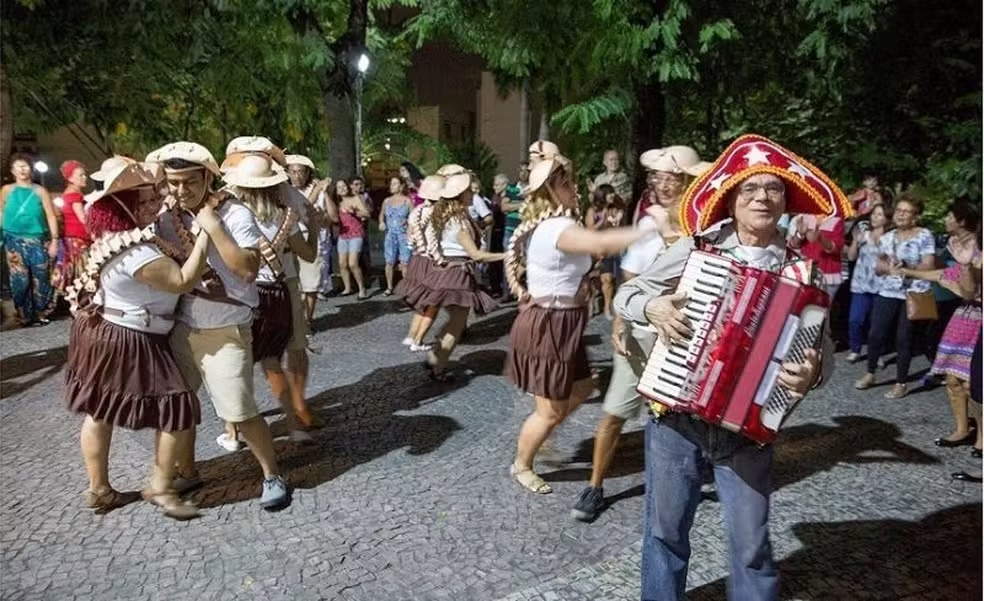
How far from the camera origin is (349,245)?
36.1ft

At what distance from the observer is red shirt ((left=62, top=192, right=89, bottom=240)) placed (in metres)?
8.79

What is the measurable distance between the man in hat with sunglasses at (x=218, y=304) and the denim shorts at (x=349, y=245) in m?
6.88

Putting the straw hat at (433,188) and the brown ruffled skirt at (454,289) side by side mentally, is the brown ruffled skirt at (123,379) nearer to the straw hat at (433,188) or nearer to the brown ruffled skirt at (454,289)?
the brown ruffled skirt at (454,289)

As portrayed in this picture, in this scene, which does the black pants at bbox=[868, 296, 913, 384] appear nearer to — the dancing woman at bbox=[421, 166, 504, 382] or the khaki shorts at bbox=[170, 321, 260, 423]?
the dancing woman at bbox=[421, 166, 504, 382]

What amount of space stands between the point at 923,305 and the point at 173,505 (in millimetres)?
5588

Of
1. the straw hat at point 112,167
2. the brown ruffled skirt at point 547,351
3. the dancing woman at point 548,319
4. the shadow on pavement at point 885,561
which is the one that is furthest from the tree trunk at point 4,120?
the shadow on pavement at point 885,561

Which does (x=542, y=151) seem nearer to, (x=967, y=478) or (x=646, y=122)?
(x=967, y=478)

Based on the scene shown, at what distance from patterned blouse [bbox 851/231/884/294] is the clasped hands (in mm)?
5023

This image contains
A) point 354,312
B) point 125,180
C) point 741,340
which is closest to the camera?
point 741,340

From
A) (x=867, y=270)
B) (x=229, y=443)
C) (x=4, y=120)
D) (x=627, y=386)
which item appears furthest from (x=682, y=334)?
(x=4, y=120)

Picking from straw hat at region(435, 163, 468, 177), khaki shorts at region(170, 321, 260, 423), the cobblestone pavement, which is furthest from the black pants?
khaki shorts at region(170, 321, 260, 423)

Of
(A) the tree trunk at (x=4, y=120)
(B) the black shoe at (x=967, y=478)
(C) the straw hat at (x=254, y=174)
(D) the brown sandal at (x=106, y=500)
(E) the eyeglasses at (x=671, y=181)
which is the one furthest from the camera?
(A) the tree trunk at (x=4, y=120)

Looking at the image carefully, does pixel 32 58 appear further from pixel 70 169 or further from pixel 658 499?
pixel 658 499

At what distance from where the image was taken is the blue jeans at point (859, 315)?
739cm
